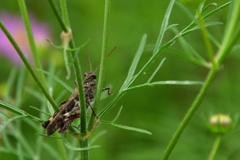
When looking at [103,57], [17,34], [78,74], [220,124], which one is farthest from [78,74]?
[17,34]

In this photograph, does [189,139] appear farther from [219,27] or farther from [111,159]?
[219,27]

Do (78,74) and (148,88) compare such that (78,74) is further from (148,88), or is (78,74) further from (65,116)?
(148,88)

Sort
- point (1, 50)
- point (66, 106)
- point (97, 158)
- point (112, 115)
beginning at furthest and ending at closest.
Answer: point (1, 50) → point (112, 115) → point (97, 158) → point (66, 106)

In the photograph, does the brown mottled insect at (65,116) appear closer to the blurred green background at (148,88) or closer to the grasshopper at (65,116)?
the grasshopper at (65,116)

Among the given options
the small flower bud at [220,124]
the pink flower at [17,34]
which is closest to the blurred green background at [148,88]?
the pink flower at [17,34]

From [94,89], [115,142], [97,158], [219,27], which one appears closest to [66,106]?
[94,89]

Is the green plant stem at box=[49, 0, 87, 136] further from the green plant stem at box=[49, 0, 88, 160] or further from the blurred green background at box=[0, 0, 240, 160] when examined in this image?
the blurred green background at box=[0, 0, 240, 160]
